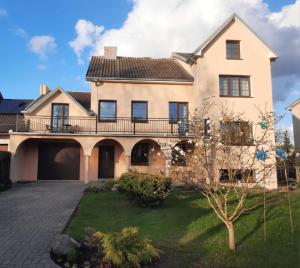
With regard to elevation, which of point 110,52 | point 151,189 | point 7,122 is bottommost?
point 151,189

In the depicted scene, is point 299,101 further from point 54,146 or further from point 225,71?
point 54,146

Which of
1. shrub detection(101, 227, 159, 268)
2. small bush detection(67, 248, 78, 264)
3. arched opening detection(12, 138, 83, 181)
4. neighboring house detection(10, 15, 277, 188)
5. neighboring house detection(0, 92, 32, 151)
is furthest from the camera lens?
neighboring house detection(0, 92, 32, 151)

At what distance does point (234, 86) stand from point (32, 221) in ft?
50.1

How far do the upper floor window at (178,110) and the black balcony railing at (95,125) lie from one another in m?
0.71

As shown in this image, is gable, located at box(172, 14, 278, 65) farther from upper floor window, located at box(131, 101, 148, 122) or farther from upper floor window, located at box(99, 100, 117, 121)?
upper floor window, located at box(99, 100, 117, 121)

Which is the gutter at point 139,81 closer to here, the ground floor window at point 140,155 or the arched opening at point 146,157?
the arched opening at point 146,157

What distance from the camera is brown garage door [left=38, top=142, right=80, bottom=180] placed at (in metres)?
20.3

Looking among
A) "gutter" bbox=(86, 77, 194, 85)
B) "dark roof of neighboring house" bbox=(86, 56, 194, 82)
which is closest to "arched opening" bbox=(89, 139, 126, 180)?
"gutter" bbox=(86, 77, 194, 85)

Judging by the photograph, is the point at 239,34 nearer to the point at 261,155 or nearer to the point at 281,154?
the point at 281,154

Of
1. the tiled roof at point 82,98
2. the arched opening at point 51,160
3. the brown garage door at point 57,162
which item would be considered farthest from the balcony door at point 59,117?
the tiled roof at point 82,98

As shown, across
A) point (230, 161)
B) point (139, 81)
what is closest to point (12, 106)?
point (139, 81)

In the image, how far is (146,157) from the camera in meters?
20.5

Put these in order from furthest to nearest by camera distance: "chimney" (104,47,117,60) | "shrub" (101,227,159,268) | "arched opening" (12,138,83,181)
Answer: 1. "chimney" (104,47,117,60)
2. "arched opening" (12,138,83,181)
3. "shrub" (101,227,159,268)

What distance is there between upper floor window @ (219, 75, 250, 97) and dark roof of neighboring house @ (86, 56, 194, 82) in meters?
2.14
